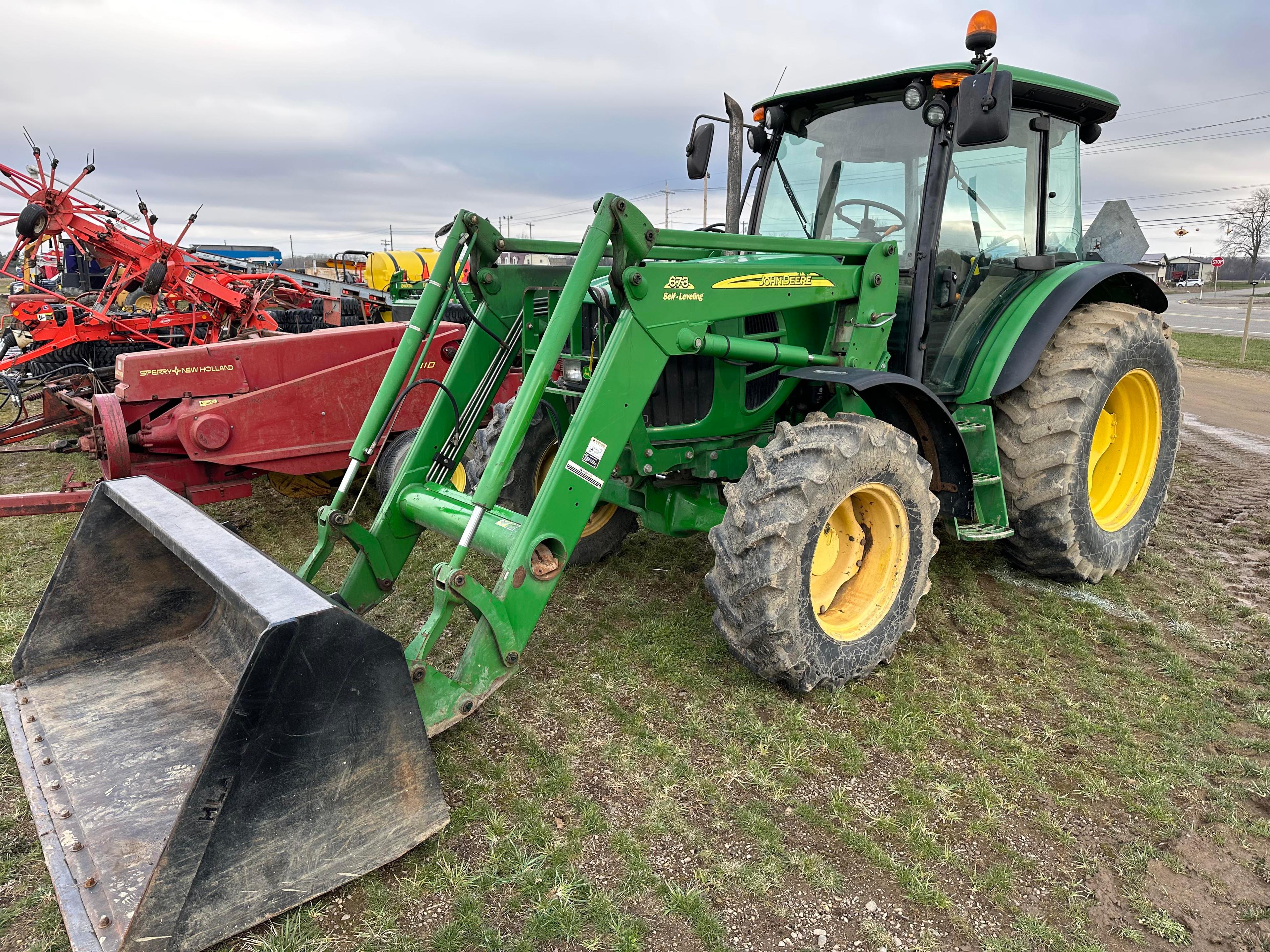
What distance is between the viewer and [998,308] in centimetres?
434

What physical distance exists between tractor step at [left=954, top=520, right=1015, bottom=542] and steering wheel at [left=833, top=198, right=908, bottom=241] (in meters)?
1.45

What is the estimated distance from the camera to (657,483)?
13.2 feet

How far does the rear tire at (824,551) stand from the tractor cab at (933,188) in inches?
32.3

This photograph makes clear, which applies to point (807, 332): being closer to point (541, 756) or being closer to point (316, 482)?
point (541, 756)

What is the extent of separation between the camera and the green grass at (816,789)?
2312 mm

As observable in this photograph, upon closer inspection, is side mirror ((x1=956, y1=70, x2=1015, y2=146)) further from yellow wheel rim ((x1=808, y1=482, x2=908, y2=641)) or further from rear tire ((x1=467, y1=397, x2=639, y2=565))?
rear tire ((x1=467, y1=397, x2=639, y2=565))

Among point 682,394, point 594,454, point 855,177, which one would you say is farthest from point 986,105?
point 594,454

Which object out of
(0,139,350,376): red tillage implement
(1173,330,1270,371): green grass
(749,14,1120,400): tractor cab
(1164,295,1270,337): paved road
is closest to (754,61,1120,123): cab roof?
(749,14,1120,400): tractor cab

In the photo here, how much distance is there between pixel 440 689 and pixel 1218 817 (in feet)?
8.44

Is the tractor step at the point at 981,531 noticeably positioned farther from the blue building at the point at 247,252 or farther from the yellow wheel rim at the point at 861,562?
the blue building at the point at 247,252

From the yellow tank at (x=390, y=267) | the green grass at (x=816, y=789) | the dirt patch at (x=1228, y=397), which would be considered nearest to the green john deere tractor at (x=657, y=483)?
the green grass at (x=816, y=789)

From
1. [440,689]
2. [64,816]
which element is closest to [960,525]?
[440,689]

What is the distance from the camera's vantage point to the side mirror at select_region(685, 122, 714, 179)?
14.2 feet

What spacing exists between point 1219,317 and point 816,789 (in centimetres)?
3645
